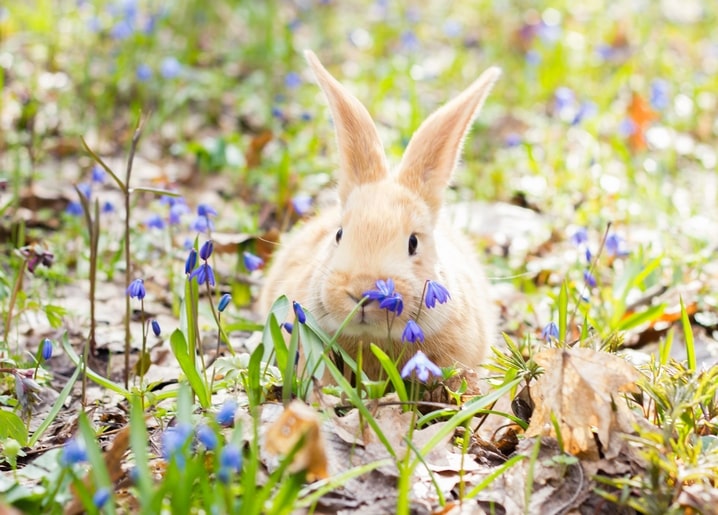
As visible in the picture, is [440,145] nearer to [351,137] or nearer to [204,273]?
[351,137]

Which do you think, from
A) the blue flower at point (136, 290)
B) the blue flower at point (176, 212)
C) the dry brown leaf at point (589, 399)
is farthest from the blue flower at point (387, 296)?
the blue flower at point (176, 212)

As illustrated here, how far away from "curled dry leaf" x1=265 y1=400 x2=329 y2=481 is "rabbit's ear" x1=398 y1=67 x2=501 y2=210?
1.53 meters

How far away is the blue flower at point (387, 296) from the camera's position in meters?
2.89

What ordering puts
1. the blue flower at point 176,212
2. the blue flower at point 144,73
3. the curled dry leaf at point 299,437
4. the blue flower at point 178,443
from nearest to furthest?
1. the blue flower at point 178,443
2. the curled dry leaf at point 299,437
3. the blue flower at point 176,212
4. the blue flower at point 144,73

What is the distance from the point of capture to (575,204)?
5758mm

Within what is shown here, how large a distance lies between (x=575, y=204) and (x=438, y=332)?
2.63m

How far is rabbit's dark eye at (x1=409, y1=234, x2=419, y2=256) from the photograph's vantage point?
3.46m

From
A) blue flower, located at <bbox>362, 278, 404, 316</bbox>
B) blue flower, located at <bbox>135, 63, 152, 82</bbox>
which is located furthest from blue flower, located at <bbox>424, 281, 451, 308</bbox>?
blue flower, located at <bbox>135, 63, 152, 82</bbox>

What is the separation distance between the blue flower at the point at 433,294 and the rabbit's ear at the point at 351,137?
773 millimetres

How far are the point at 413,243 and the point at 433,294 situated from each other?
1.50 ft

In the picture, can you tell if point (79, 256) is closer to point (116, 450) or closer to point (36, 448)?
point (36, 448)

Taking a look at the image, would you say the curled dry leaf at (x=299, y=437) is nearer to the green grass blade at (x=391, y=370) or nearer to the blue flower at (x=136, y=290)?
the green grass blade at (x=391, y=370)

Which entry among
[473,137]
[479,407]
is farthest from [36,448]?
[473,137]

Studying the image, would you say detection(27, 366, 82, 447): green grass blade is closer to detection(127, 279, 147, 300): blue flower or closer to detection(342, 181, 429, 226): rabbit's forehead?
detection(127, 279, 147, 300): blue flower
